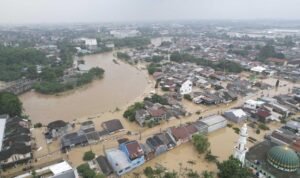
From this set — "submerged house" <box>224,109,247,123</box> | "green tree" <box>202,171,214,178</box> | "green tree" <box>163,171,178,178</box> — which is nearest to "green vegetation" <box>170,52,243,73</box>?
"submerged house" <box>224,109,247,123</box>

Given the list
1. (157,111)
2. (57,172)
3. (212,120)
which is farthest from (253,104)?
(57,172)

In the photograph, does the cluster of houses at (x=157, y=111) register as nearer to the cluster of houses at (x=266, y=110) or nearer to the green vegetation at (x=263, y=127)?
the cluster of houses at (x=266, y=110)

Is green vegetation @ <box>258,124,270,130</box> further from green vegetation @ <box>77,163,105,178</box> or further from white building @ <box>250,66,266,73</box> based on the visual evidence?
white building @ <box>250,66,266,73</box>

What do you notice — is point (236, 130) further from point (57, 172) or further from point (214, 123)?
point (57, 172)

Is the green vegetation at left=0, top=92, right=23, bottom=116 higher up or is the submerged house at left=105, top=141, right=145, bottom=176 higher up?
the green vegetation at left=0, top=92, right=23, bottom=116

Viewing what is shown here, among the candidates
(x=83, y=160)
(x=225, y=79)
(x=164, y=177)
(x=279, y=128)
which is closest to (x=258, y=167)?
(x=164, y=177)

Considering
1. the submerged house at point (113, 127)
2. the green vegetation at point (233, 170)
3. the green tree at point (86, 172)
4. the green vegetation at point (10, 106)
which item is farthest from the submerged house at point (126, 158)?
the green vegetation at point (10, 106)
